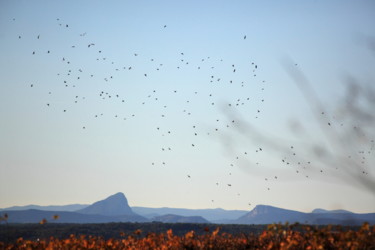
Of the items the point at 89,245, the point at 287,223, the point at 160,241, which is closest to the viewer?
the point at 287,223

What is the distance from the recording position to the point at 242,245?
33.9 ft

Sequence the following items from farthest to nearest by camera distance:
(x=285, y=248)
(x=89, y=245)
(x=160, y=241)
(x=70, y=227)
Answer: (x=70, y=227)
(x=160, y=241)
(x=89, y=245)
(x=285, y=248)

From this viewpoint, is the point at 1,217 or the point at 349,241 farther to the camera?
the point at 1,217

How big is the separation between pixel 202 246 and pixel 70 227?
69430 millimetres

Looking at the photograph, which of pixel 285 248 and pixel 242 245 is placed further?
pixel 242 245

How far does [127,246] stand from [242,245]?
2581mm

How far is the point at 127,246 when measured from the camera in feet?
35.9

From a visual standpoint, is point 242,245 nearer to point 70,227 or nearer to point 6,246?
point 6,246

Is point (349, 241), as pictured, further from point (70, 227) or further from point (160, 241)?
point (70, 227)

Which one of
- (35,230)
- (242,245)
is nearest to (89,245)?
(242,245)

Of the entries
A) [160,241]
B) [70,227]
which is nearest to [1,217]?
[160,241]

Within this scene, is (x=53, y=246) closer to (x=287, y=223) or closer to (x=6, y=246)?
(x=6, y=246)

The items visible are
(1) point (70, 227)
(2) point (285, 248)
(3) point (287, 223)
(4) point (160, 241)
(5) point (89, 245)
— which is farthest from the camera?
(1) point (70, 227)

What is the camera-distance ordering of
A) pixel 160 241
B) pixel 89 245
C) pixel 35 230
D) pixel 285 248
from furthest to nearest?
pixel 35 230 < pixel 160 241 < pixel 89 245 < pixel 285 248
